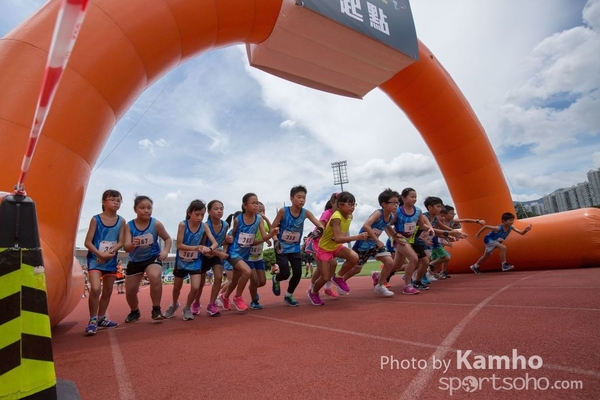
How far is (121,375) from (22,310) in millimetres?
1175

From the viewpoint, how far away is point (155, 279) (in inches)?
175

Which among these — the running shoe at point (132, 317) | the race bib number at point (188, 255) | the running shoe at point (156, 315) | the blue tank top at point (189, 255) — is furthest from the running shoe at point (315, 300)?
the running shoe at point (132, 317)

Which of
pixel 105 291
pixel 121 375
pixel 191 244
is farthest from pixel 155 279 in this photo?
pixel 121 375

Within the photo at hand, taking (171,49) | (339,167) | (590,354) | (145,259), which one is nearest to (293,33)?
(171,49)

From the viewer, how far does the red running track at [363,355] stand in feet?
6.08

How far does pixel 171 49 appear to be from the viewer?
15.1ft

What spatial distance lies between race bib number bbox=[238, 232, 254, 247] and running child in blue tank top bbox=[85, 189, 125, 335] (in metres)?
1.60

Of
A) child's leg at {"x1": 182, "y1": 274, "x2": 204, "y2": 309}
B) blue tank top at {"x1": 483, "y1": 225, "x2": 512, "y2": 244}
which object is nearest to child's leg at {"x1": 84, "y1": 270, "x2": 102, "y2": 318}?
child's leg at {"x1": 182, "y1": 274, "x2": 204, "y2": 309}

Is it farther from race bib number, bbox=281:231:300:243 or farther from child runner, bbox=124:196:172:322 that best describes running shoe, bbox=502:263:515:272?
child runner, bbox=124:196:172:322

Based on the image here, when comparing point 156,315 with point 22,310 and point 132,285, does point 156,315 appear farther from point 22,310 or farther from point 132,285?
point 22,310

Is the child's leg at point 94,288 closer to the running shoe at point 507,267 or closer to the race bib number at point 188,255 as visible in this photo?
the race bib number at point 188,255

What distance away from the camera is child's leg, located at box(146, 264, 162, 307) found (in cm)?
443

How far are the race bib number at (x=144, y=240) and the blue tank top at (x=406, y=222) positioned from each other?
400cm

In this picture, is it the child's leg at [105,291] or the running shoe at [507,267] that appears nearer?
the child's leg at [105,291]
